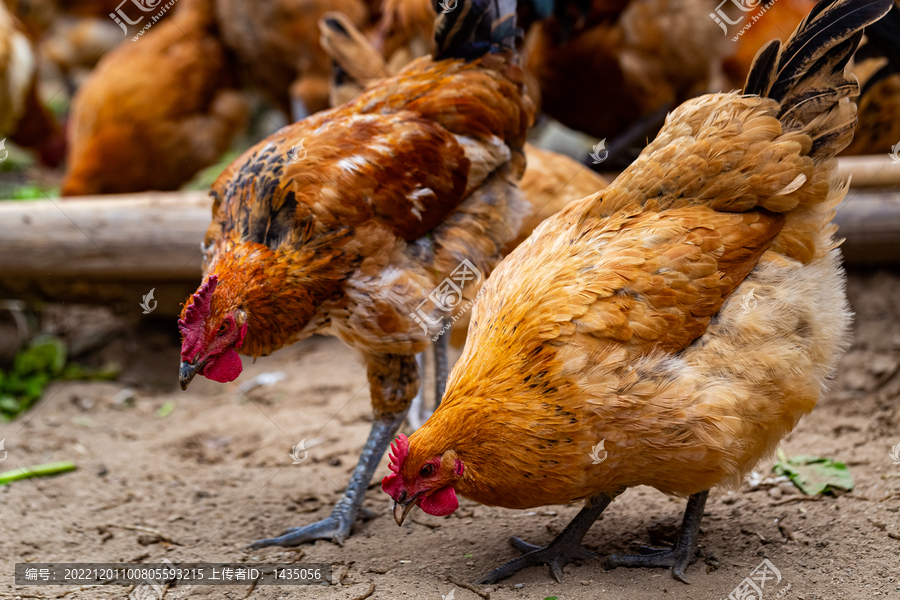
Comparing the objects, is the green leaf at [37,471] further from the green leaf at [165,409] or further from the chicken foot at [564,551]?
the chicken foot at [564,551]

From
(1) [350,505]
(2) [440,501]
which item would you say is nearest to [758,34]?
(1) [350,505]

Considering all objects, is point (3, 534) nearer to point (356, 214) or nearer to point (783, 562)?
point (356, 214)

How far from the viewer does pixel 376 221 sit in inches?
118

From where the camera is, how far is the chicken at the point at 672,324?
2.26 metres

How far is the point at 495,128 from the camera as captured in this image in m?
3.42

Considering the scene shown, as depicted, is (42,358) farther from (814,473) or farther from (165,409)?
(814,473)

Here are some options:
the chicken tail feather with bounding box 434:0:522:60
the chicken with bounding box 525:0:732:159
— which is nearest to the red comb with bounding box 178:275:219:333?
the chicken tail feather with bounding box 434:0:522:60

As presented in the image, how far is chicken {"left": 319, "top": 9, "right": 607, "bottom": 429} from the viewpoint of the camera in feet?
13.2

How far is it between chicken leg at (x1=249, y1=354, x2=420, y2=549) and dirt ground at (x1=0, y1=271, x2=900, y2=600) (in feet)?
0.26

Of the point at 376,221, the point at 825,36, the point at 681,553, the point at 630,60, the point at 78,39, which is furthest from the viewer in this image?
the point at 78,39

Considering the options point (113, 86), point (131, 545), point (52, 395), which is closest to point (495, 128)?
point (131, 545)

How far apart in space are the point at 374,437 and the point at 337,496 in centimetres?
49

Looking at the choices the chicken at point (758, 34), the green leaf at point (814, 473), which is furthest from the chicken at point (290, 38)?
the green leaf at point (814, 473)

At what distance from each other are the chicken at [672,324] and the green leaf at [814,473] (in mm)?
867
